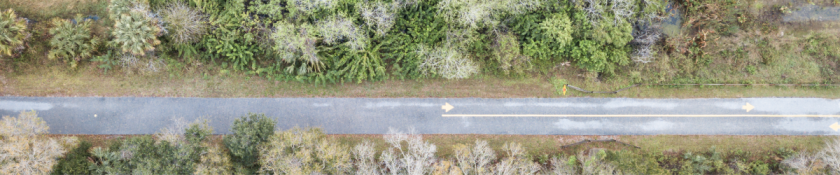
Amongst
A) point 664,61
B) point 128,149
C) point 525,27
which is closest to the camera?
point 128,149

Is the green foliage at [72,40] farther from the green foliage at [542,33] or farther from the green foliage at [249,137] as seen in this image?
the green foliage at [542,33]

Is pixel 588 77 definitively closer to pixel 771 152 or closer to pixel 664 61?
pixel 664 61

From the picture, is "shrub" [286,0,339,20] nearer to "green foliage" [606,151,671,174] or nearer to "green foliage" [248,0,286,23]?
"green foliage" [248,0,286,23]

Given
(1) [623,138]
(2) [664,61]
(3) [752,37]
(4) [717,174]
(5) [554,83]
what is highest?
(3) [752,37]

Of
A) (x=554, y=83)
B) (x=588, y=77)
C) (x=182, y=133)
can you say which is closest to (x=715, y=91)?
(x=588, y=77)

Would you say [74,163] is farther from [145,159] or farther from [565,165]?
[565,165]

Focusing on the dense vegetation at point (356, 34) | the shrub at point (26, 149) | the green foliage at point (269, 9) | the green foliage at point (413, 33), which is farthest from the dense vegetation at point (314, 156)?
the green foliage at point (269, 9)
